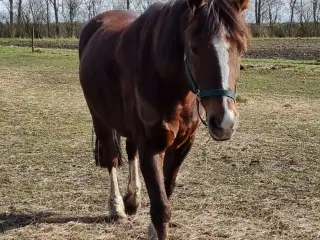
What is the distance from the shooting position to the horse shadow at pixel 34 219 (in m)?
3.95

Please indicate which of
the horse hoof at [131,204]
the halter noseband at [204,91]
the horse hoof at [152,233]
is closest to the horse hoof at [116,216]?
the horse hoof at [131,204]

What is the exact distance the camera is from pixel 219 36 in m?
2.41

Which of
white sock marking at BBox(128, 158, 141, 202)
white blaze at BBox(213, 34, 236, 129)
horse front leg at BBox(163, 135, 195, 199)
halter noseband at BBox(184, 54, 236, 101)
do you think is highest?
white blaze at BBox(213, 34, 236, 129)

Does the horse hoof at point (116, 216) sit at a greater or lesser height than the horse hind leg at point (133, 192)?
lesser

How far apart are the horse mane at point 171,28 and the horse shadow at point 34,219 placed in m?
1.47

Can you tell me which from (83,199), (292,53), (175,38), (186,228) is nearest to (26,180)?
(83,199)

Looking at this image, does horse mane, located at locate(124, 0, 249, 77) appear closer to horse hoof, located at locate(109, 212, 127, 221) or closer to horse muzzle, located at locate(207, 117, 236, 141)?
horse muzzle, located at locate(207, 117, 236, 141)

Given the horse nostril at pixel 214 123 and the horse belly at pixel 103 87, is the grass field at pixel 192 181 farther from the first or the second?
the horse nostril at pixel 214 123

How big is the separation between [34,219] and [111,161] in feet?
2.54

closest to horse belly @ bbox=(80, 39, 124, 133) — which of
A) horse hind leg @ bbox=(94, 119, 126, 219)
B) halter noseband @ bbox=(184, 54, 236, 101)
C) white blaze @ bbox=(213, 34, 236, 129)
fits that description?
horse hind leg @ bbox=(94, 119, 126, 219)

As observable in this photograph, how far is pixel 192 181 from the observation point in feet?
16.2

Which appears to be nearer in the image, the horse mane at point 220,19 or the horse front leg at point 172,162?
the horse mane at point 220,19

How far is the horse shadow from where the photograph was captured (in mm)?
3947

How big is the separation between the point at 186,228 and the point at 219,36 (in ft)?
6.09
